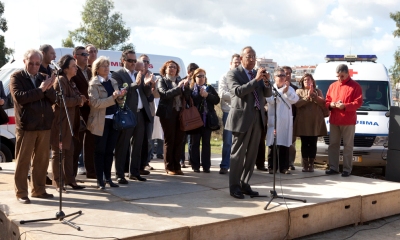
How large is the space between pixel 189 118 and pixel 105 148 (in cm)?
172

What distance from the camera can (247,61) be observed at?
252 inches

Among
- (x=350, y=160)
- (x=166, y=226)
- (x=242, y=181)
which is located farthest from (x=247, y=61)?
(x=350, y=160)

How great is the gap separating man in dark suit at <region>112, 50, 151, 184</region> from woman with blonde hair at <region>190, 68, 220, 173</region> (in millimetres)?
1118

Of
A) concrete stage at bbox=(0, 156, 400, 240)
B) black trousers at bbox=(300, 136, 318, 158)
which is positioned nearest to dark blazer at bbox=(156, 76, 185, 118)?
concrete stage at bbox=(0, 156, 400, 240)

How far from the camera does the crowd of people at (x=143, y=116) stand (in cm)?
578

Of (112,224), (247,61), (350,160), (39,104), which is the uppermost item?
(247,61)

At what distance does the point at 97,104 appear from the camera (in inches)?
256

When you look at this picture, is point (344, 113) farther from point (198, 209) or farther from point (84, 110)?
point (84, 110)

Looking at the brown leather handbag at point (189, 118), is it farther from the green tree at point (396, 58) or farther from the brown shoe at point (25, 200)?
the green tree at point (396, 58)

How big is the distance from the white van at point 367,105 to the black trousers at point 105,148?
203 inches

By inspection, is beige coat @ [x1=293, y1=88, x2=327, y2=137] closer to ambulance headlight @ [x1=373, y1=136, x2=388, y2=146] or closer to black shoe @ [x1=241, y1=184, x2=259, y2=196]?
ambulance headlight @ [x1=373, y1=136, x2=388, y2=146]

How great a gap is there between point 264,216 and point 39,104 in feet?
10.2

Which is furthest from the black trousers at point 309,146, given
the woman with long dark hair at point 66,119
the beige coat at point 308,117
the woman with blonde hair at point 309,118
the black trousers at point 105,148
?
the woman with long dark hair at point 66,119

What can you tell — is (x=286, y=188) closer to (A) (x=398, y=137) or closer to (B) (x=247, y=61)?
(B) (x=247, y=61)
